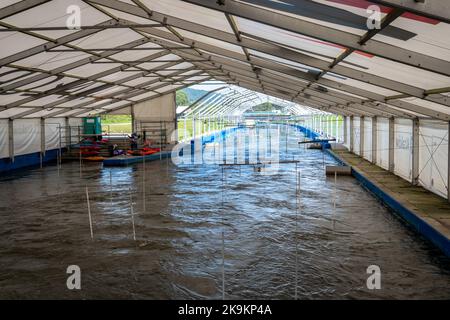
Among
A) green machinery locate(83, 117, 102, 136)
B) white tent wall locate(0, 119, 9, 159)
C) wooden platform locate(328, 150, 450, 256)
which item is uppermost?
green machinery locate(83, 117, 102, 136)

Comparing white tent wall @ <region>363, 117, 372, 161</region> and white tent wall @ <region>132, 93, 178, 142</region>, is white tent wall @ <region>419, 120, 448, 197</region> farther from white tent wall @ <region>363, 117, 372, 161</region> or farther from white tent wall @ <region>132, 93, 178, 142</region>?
white tent wall @ <region>132, 93, 178, 142</region>

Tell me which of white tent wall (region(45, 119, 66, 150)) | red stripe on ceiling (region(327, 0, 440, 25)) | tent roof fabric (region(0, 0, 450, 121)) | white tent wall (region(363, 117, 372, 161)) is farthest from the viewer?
white tent wall (region(45, 119, 66, 150))

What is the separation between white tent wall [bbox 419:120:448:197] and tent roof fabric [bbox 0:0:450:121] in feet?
3.22

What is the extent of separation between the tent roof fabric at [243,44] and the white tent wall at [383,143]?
15.3ft

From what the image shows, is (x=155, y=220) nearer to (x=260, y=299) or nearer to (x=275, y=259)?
(x=275, y=259)

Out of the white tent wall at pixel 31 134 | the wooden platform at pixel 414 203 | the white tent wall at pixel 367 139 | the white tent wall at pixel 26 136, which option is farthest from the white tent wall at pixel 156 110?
the wooden platform at pixel 414 203

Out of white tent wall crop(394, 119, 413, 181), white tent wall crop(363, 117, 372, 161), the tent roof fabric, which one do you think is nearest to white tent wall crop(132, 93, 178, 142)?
the tent roof fabric

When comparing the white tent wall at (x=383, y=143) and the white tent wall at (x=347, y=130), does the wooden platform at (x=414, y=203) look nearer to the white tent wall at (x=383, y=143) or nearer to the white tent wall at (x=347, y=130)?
the white tent wall at (x=383, y=143)

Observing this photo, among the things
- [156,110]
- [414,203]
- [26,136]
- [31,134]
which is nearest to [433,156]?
[414,203]

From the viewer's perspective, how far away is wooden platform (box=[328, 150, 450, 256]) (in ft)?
29.2

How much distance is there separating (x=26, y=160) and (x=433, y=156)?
19.6 m

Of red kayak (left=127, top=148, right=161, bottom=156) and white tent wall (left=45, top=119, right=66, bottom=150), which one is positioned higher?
white tent wall (left=45, top=119, right=66, bottom=150)

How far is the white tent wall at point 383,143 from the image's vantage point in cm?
1872

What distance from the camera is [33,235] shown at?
9688mm
